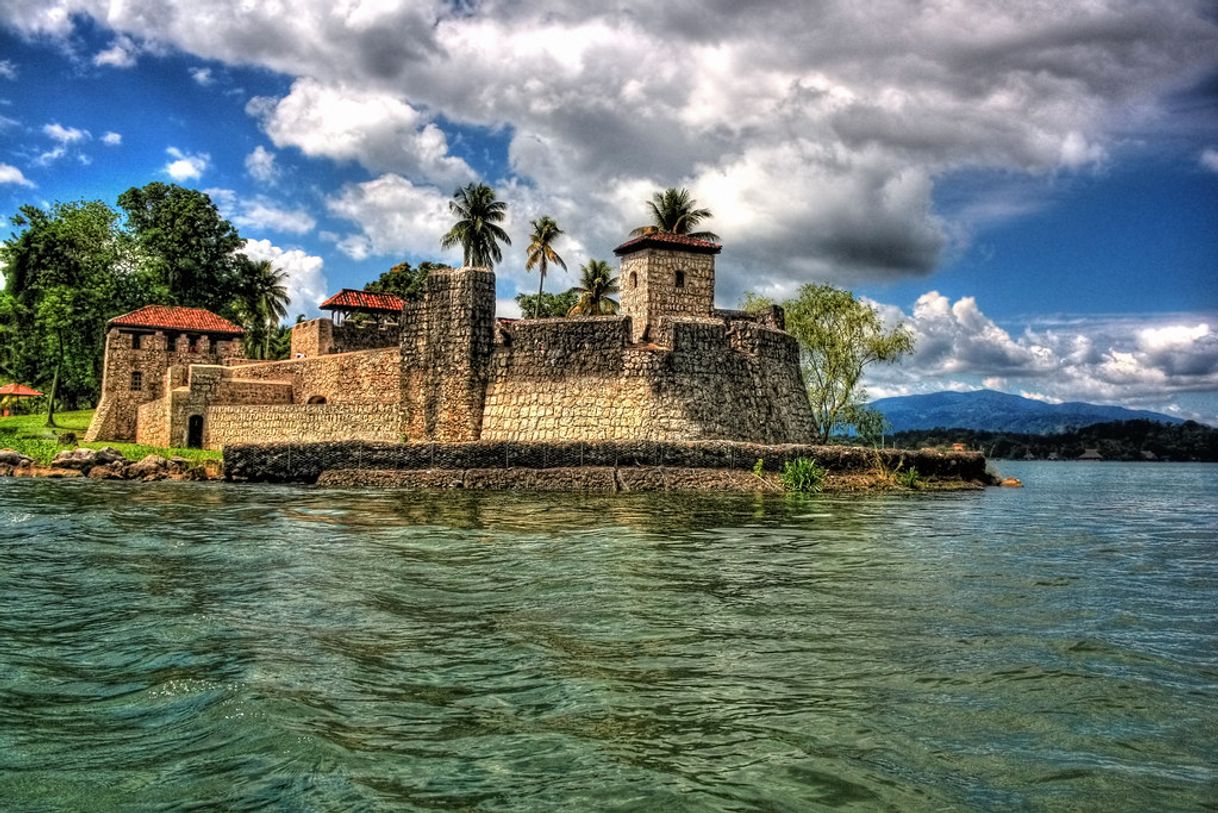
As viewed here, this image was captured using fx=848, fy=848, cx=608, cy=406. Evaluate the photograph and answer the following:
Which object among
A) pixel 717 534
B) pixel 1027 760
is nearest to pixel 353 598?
pixel 1027 760

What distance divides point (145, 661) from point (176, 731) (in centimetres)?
125

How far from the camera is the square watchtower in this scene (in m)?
31.0

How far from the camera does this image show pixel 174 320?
1356 inches

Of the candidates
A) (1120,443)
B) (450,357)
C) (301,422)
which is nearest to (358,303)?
(301,422)

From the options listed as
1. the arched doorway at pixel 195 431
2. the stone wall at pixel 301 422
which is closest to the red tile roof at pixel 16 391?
the arched doorway at pixel 195 431

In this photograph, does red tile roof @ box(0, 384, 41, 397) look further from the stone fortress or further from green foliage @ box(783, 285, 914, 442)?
green foliage @ box(783, 285, 914, 442)

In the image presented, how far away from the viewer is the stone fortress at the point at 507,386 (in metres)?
23.2

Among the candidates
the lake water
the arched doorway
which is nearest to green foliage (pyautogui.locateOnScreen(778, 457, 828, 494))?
the lake water

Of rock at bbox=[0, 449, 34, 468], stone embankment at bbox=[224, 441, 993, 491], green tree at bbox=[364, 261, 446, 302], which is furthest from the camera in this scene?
green tree at bbox=[364, 261, 446, 302]

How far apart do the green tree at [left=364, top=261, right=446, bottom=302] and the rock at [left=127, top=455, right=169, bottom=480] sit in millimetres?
30728

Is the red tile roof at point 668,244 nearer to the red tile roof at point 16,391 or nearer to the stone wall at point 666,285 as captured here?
the stone wall at point 666,285

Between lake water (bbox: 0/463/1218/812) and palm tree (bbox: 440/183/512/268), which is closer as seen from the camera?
lake water (bbox: 0/463/1218/812)

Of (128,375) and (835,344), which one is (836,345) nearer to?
(835,344)

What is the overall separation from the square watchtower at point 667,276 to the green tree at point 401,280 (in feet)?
75.8
